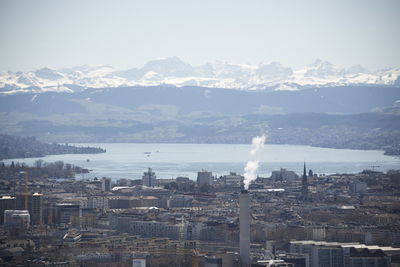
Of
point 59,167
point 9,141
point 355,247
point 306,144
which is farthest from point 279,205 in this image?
point 306,144

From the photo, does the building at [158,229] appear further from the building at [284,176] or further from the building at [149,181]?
the building at [284,176]

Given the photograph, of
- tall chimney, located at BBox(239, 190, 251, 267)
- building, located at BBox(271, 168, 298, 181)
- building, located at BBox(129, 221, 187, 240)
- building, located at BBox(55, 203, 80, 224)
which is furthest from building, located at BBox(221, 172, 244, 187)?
tall chimney, located at BBox(239, 190, 251, 267)

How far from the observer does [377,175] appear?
77.4 metres

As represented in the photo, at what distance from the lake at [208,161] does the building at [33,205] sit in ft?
97.5

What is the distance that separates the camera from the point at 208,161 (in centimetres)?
11162

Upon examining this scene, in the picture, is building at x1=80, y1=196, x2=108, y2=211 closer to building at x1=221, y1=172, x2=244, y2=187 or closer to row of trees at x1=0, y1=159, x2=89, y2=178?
building at x1=221, y1=172, x2=244, y2=187

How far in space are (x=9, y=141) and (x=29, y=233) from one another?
262ft

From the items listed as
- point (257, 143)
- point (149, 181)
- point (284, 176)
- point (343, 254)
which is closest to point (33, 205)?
point (149, 181)

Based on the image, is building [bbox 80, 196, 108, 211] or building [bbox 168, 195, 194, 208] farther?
building [bbox 168, 195, 194, 208]

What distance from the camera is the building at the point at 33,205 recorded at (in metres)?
53.9

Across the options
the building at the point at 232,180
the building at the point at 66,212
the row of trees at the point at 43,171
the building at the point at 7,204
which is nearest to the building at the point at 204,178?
the building at the point at 232,180

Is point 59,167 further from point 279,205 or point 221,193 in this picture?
point 279,205

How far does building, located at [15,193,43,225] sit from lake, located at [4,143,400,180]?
2971 centimetres

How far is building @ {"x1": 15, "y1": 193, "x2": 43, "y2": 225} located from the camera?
53875mm
